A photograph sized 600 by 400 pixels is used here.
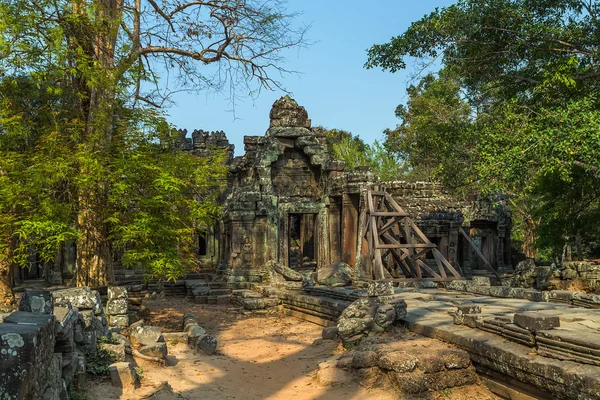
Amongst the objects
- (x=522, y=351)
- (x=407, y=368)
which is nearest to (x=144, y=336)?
(x=407, y=368)

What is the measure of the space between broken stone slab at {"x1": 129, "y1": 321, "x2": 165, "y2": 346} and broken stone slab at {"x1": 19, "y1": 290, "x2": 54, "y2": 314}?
3276mm

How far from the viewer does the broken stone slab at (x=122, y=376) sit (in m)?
6.41

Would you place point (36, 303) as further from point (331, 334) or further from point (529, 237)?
point (529, 237)

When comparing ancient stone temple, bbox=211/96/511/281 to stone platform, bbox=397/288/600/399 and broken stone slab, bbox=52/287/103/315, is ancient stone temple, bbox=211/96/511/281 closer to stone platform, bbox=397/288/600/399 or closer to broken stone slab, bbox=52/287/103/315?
stone platform, bbox=397/288/600/399

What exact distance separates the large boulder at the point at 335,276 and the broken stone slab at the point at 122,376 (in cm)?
988

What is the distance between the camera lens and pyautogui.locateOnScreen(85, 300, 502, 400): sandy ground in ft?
22.0

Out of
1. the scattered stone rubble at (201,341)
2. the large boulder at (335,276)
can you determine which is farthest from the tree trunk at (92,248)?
the large boulder at (335,276)

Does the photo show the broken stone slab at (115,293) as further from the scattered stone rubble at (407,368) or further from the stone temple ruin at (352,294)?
the scattered stone rubble at (407,368)

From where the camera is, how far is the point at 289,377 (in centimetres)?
812

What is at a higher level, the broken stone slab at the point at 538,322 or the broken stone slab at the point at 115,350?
the broken stone slab at the point at 538,322

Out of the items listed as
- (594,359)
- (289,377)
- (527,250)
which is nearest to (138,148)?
(289,377)

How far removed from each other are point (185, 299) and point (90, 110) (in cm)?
942

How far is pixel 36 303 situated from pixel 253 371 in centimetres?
419

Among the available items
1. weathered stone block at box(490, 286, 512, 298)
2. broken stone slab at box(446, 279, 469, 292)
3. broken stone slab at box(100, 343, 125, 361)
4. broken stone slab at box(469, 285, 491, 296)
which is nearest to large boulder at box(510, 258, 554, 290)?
broken stone slab at box(446, 279, 469, 292)
